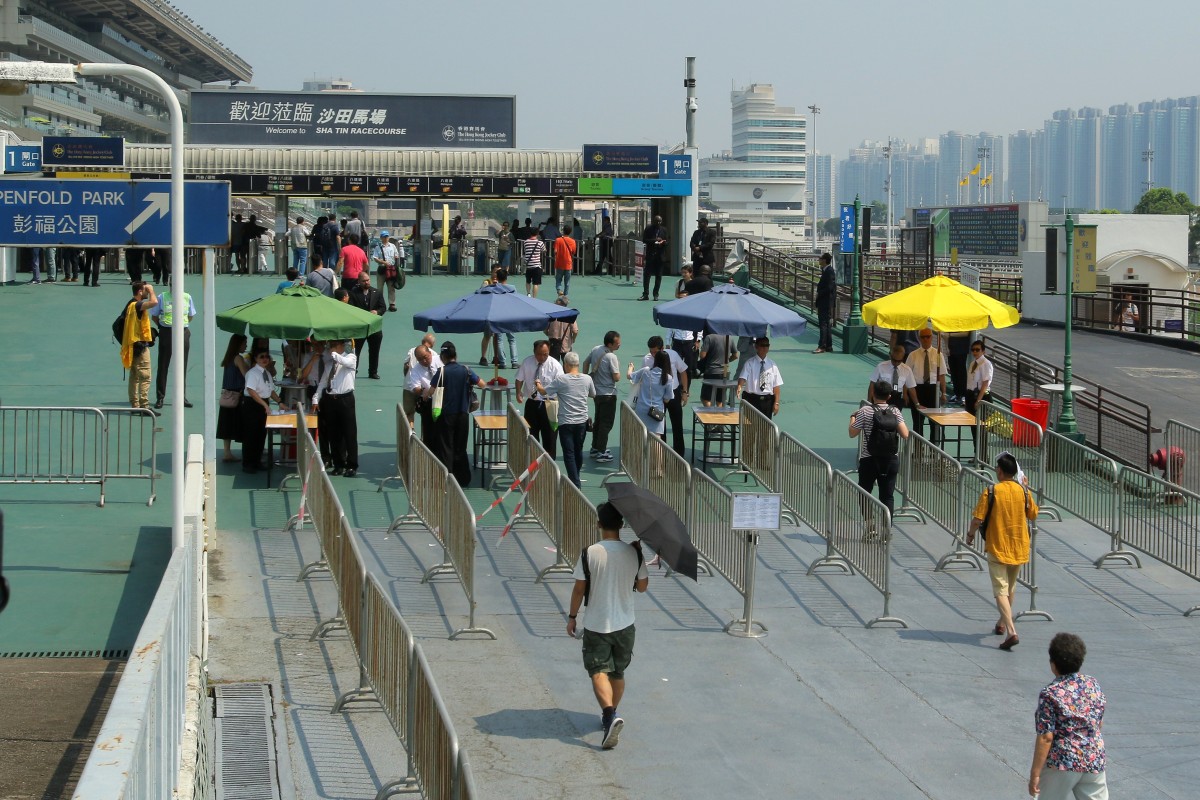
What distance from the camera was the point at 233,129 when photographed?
39.2 m

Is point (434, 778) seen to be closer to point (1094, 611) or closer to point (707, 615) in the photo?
point (707, 615)

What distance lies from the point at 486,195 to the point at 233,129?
7.71m

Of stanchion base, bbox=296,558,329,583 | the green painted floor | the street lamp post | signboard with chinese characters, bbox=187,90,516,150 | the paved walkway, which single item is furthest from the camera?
signboard with chinese characters, bbox=187,90,516,150

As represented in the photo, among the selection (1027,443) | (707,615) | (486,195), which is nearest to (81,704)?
(707,615)

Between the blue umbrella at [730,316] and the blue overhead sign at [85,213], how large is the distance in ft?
23.8

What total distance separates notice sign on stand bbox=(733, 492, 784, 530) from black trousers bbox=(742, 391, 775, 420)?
5.58 m

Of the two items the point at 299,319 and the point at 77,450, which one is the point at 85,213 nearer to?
A: the point at 299,319

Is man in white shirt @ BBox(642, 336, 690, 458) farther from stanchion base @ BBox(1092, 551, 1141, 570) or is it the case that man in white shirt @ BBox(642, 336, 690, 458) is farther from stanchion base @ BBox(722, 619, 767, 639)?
stanchion base @ BBox(722, 619, 767, 639)

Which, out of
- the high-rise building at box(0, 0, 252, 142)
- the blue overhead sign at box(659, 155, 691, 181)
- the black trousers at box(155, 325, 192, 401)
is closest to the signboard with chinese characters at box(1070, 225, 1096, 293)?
the blue overhead sign at box(659, 155, 691, 181)

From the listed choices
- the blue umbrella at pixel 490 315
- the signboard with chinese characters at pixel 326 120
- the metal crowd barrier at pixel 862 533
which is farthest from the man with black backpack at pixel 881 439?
the signboard with chinese characters at pixel 326 120

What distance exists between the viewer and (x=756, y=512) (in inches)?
446

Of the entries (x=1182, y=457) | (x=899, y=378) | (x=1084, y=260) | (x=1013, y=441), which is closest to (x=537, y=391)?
(x=899, y=378)

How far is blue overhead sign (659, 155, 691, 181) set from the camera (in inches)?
1449

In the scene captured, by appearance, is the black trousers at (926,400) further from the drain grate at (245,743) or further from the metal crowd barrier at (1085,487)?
the drain grate at (245,743)
